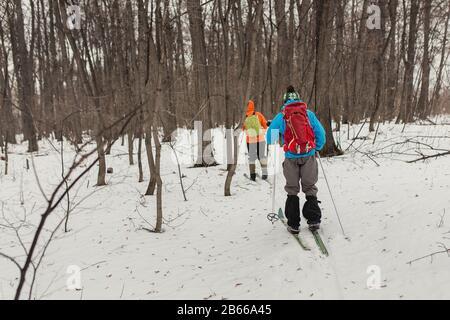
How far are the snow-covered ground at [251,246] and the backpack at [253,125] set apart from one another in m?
1.68

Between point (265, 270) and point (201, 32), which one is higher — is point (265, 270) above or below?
below

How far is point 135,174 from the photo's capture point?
32.0 feet

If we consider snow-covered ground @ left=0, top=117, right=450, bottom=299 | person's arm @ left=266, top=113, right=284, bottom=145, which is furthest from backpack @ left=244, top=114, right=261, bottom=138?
person's arm @ left=266, top=113, right=284, bottom=145

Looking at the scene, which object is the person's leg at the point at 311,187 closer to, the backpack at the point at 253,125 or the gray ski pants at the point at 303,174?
the gray ski pants at the point at 303,174

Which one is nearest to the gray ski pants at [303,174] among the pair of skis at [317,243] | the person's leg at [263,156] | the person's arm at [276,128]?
the person's arm at [276,128]

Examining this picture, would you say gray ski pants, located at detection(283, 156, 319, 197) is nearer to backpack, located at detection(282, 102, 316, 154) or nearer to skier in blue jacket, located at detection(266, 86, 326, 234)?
skier in blue jacket, located at detection(266, 86, 326, 234)

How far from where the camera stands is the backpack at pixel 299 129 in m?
4.29

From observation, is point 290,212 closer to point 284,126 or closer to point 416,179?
point 284,126

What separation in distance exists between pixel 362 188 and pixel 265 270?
3102mm

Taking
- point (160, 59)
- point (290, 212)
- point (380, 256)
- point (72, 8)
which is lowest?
point (380, 256)

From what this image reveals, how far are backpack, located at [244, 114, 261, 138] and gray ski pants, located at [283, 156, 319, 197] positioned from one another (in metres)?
3.75

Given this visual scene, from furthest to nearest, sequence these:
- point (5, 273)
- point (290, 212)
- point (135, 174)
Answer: point (135, 174)
point (290, 212)
point (5, 273)
